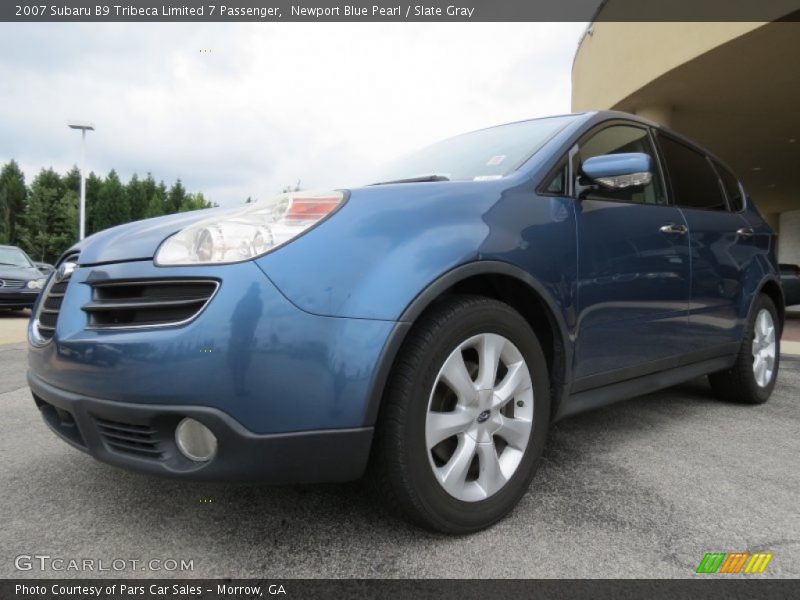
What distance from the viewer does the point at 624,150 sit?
2629mm

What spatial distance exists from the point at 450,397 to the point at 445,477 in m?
0.23

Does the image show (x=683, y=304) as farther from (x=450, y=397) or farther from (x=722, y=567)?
(x=450, y=397)

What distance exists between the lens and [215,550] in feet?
5.20

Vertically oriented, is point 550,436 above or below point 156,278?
below

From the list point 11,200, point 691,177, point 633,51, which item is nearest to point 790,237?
point 633,51

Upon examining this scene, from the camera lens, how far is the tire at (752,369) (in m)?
3.29

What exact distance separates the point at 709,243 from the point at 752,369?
3.20ft

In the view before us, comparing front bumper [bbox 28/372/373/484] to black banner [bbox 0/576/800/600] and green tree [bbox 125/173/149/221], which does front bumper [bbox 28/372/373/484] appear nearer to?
black banner [bbox 0/576/800/600]

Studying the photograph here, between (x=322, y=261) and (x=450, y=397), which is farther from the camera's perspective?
(x=450, y=397)

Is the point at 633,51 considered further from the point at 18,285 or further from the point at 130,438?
the point at 18,285

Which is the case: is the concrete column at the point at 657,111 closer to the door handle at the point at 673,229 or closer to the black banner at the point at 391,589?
the door handle at the point at 673,229

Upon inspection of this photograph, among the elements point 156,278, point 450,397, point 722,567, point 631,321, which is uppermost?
point 156,278

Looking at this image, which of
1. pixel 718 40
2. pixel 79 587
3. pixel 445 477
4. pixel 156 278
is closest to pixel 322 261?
pixel 156 278

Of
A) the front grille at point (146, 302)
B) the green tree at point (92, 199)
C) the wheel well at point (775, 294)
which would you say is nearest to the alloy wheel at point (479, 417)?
the front grille at point (146, 302)
